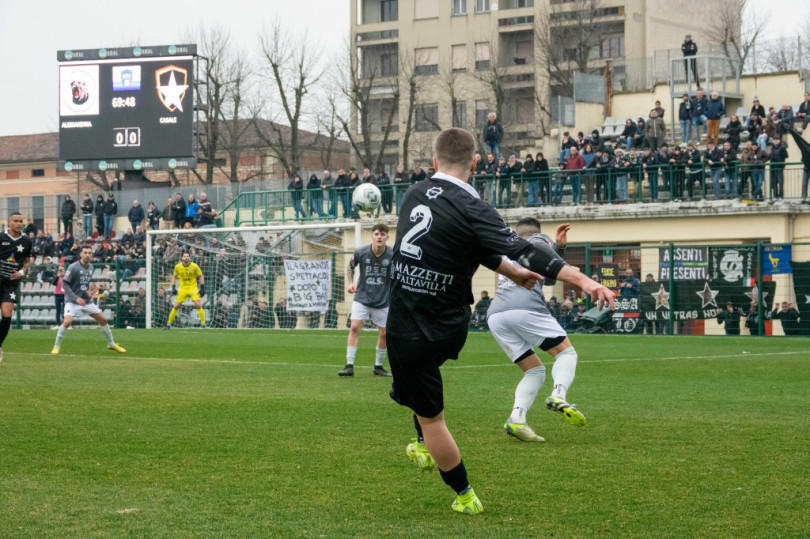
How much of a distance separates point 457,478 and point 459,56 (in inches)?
2662

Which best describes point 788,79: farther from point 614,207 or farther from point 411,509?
point 411,509

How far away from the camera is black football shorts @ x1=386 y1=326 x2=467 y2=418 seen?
223 inches

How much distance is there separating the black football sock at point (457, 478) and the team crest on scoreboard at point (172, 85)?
3216 cm

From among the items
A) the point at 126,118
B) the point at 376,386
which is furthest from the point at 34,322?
the point at 376,386

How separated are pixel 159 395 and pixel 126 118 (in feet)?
87.7

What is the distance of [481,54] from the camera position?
7069 centimetres

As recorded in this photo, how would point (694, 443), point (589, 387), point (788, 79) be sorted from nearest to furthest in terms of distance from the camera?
point (694, 443)
point (589, 387)
point (788, 79)

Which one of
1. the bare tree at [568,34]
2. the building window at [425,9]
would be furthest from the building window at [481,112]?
the building window at [425,9]

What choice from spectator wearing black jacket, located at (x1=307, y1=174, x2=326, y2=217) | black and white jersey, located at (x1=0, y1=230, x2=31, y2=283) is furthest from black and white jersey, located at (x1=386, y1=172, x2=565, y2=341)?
spectator wearing black jacket, located at (x1=307, y1=174, x2=326, y2=217)

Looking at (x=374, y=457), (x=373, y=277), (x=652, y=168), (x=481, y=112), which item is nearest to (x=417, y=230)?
(x=374, y=457)

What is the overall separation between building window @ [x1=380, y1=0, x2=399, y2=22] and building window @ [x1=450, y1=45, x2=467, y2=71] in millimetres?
5840

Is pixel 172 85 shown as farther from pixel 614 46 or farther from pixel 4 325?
pixel 614 46

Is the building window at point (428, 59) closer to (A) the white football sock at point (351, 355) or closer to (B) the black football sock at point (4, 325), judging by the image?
(B) the black football sock at point (4, 325)

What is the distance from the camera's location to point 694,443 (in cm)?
827
